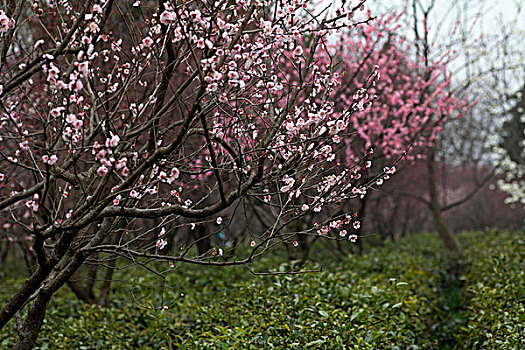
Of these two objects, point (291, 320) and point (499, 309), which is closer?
point (291, 320)

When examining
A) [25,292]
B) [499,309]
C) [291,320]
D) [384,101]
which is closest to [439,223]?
[384,101]

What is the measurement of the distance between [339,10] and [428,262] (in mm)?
8253

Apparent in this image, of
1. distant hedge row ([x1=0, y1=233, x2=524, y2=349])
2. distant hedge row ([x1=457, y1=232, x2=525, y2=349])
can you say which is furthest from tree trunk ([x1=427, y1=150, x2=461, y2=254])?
distant hedge row ([x1=0, y1=233, x2=524, y2=349])

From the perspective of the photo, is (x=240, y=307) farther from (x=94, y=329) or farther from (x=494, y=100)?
(x=494, y=100)

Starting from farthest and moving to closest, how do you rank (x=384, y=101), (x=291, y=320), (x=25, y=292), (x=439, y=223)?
(x=439, y=223)
(x=384, y=101)
(x=291, y=320)
(x=25, y=292)

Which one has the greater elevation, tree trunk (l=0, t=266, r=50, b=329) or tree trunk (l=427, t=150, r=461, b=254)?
tree trunk (l=427, t=150, r=461, b=254)

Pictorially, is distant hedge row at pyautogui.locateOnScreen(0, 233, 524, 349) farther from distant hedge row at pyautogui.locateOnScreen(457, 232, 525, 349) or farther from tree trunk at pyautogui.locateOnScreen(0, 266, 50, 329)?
tree trunk at pyautogui.locateOnScreen(0, 266, 50, 329)

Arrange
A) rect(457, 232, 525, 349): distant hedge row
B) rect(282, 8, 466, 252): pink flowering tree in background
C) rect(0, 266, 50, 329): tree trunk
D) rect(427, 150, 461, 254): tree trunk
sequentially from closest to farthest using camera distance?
rect(0, 266, 50, 329): tree trunk < rect(457, 232, 525, 349): distant hedge row < rect(282, 8, 466, 252): pink flowering tree in background < rect(427, 150, 461, 254): tree trunk

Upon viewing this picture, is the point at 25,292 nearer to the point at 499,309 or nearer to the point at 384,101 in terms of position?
the point at 499,309

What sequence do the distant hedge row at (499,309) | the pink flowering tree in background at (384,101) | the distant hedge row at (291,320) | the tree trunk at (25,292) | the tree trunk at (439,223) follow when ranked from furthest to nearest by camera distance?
the tree trunk at (439,223) < the pink flowering tree in background at (384,101) < the distant hedge row at (499,309) < the distant hedge row at (291,320) < the tree trunk at (25,292)

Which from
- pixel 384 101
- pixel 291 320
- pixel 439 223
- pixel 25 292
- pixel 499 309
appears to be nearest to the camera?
pixel 25 292

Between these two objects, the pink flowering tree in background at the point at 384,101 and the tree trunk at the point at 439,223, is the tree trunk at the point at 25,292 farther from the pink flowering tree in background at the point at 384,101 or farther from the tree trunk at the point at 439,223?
the tree trunk at the point at 439,223

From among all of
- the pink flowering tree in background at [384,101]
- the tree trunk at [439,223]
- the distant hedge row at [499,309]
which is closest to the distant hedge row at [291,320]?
the distant hedge row at [499,309]

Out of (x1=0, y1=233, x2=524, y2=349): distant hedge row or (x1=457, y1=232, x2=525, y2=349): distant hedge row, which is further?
(x1=457, y1=232, x2=525, y2=349): distant hedge row
